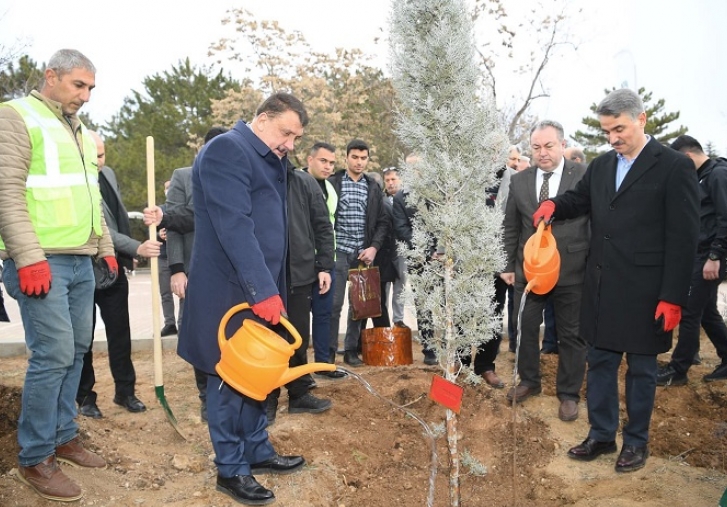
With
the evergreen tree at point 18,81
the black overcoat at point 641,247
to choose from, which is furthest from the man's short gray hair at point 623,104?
the evergreen tree at point 18,81

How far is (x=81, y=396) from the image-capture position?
15.1 ft

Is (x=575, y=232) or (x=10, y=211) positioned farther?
(x=575, y=232)

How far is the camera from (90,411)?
180 inches

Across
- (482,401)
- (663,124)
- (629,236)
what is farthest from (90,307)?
(663,124)

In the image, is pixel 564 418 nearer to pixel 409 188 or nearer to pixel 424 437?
pixel 424 437

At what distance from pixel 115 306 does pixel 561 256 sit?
3.56 m

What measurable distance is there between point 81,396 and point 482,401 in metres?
3.18

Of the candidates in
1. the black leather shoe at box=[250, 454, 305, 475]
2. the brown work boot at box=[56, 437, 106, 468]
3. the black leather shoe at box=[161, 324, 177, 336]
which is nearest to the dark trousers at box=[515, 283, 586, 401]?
the black leather shoe at box=[250, 454, 305, 475]

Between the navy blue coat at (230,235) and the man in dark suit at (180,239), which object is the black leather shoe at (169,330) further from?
the navy blue coat at (230,235)

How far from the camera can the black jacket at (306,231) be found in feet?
16.0

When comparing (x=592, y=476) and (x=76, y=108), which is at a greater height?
(x=76, y=108)

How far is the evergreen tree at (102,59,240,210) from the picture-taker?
21828 mm

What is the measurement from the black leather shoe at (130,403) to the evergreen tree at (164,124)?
17.6 meters

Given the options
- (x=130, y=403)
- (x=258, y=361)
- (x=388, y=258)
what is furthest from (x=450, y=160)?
(x=388, y=258)
